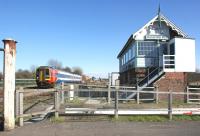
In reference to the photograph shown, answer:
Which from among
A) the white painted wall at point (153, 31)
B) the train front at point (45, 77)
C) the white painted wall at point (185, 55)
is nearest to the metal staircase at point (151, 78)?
the white painted wall at point (185, 55)

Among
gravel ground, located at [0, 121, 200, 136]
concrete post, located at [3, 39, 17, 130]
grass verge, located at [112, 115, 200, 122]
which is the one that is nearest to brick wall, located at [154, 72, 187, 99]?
grass verge, located at [112, 115, 200, 122]

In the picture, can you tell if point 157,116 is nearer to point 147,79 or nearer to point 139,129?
→ point 139,129

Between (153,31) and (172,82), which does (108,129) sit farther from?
(153,31)

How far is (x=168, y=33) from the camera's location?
3288 centimetres

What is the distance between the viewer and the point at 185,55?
98.9ft

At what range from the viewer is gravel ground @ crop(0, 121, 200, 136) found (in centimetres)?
1079

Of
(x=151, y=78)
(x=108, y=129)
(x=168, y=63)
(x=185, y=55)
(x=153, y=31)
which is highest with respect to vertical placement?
(x=153, y=31)

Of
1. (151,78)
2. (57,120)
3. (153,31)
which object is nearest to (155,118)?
(57,120)

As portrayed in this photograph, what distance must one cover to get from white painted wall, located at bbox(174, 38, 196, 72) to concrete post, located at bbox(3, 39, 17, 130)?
20377 millimetres

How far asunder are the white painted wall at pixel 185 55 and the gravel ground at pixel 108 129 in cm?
1699

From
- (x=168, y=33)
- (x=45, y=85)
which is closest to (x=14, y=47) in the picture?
(x=168, y=33)

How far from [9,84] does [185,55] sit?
21.3 metres

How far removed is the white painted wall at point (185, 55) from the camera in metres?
29.8

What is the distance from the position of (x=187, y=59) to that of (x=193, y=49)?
951mm
